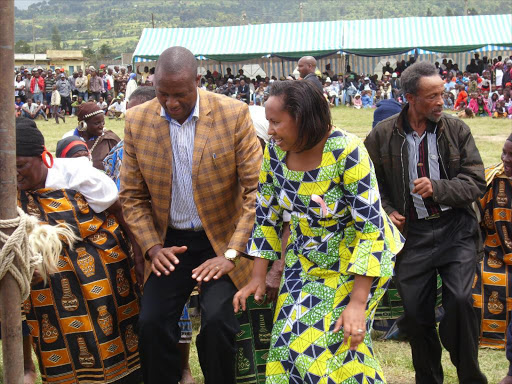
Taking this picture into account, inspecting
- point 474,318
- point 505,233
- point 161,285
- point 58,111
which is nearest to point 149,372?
point 161,285

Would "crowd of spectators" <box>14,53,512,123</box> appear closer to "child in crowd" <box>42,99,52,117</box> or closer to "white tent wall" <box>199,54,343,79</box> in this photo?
"child in crowd" <box>42,99,52,117</box>

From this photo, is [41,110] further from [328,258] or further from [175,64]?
[328,258]

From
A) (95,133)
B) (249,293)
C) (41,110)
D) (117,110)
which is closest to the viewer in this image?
(249,293)

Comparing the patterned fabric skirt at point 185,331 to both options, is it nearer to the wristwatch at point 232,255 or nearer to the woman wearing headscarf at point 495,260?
the wristwatch at point 232,255

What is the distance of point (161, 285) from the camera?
386 cm

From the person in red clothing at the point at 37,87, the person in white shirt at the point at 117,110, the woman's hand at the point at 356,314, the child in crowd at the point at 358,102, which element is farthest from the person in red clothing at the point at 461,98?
the woman's hand at the point at 356,314

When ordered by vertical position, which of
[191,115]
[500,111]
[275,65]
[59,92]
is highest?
[275,65]

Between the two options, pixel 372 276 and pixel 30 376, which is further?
pixel 30 376

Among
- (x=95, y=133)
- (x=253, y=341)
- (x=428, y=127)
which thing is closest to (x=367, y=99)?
(x=95, y=133)

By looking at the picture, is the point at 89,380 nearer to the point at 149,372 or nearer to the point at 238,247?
the point at 149,372

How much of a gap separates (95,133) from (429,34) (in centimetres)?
2830

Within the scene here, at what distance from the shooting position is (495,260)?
16.2 feet

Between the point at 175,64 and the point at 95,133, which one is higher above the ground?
the point at 175,64

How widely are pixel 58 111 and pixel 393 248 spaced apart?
27.1 meters
